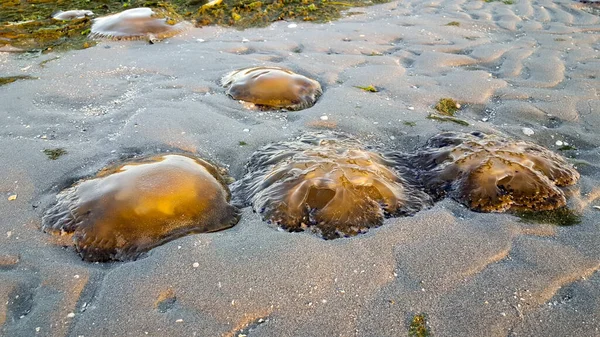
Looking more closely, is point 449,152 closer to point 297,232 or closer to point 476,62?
point 297,232

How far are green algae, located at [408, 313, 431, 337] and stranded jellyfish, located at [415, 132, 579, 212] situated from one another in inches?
35.4

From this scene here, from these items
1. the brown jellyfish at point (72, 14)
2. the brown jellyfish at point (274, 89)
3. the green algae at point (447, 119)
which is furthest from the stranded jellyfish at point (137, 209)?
the brown jellyfish at point (72, 14)

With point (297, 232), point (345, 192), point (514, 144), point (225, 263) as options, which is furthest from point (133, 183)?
point (514, 144)

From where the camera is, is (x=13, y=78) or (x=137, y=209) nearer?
(x=137, y=209)

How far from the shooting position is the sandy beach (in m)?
2.02

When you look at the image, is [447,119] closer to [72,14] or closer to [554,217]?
[554,217]

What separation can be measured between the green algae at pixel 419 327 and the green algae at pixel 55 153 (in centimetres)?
253

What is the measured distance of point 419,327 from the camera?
76.7 inches

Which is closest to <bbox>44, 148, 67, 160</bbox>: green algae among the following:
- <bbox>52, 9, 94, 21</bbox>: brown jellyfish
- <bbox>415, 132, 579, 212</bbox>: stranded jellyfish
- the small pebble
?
<bbox>415, 132, 579, 212</bbox>: stranded jellyfish

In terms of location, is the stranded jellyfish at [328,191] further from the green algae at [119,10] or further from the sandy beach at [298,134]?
the green algae at [119,10]

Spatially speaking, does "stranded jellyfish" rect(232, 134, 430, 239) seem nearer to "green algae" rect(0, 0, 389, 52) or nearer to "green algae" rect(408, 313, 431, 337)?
"green algae" rect(408, 313, 431, 337)

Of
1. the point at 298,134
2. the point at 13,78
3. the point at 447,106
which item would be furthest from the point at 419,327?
the point at 13,78

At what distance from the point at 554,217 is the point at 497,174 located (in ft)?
1.23

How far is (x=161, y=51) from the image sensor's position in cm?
511
